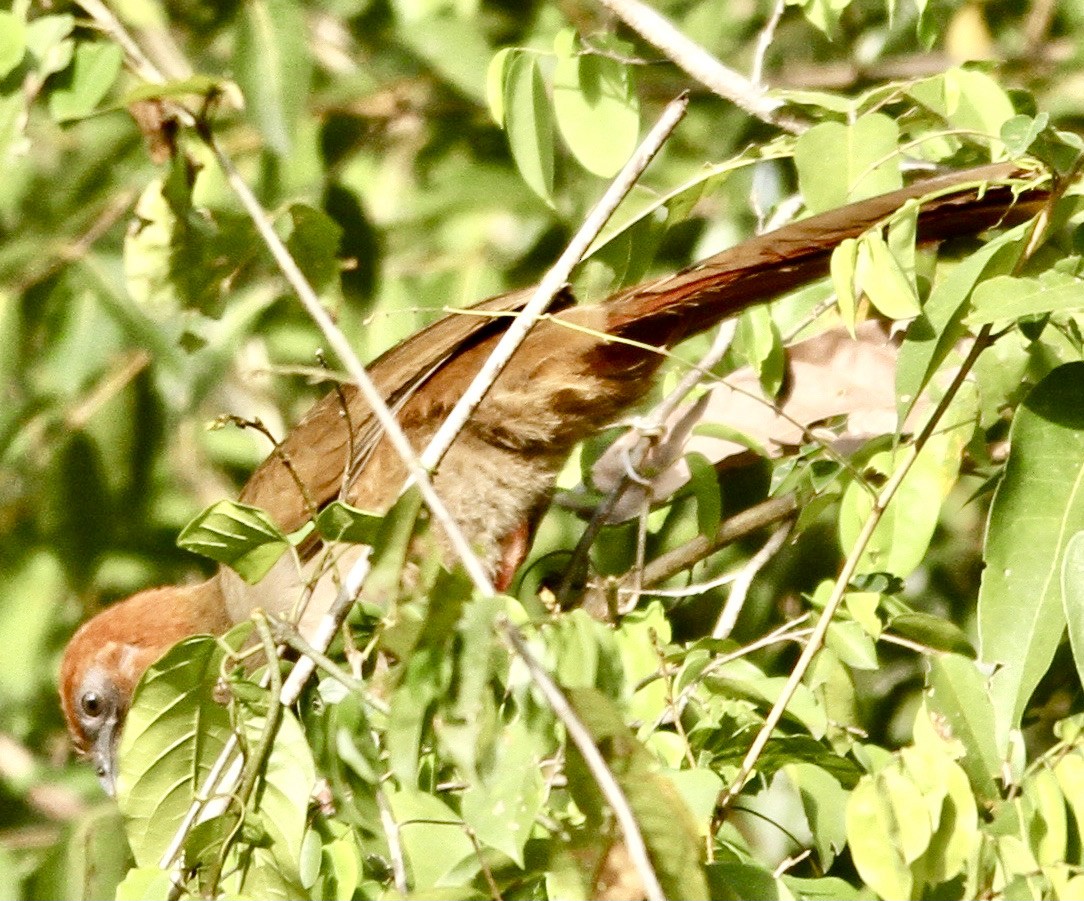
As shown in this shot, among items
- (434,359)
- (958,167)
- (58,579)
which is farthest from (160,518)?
(958,167)

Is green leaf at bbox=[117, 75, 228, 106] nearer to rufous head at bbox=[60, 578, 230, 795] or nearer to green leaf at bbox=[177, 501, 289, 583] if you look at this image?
green leaf at bbox=[177, 501, 289, 583]

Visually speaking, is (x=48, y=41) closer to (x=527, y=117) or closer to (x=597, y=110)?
(x=527, y=117)

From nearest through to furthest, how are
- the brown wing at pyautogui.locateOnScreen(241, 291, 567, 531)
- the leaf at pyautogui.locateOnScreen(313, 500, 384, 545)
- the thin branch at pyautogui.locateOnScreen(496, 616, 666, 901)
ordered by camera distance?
the thin branch at pyautogui.locateOnScreen(496, 616, 666, 901), the leaf at pyautogui.locateOnScreen(313, 500, 384, 545), the brown wing at pyautogui.locateOnScreen(241, 291, 567, 531)

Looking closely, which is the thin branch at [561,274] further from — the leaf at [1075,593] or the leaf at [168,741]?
the leaf at [1075,593]

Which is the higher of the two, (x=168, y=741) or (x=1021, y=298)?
(x=1021, y=298)

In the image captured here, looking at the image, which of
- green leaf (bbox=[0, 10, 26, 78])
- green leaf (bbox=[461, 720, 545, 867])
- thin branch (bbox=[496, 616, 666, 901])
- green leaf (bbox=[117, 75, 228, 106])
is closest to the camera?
thin branch (bbox=[496, 616, 666, 901])

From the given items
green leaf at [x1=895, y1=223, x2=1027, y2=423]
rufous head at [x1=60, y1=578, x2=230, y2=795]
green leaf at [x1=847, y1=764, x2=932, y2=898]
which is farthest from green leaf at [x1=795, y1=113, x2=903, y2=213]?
rufous head at [x1=60, y1=578, x2=230, y2=795]

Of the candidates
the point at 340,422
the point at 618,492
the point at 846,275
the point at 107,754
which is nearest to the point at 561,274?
the point at 846,275
